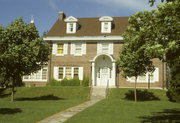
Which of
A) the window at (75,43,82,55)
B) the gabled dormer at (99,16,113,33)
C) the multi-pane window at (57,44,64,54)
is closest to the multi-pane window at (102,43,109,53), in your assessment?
the gabled dormer at (99,16,113,33)

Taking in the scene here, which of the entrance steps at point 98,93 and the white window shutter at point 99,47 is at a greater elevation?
the white window shutter at point 99,47

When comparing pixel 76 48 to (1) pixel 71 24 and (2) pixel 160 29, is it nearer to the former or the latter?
(1) pixel 71 24

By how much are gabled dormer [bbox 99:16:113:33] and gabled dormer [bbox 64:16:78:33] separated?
137 inches

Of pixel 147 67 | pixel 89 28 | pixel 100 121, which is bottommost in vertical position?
pixel 100 121

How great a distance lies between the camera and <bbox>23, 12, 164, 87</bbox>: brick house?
33531mm

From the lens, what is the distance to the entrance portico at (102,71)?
33.5 metres

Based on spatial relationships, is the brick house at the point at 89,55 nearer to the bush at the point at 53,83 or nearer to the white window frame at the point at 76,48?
the white window frame at the point at 76,48

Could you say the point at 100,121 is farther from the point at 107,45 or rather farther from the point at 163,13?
the point at 107,45

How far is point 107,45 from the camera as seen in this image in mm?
34375

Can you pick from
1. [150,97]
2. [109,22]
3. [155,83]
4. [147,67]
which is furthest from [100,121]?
[109,22]

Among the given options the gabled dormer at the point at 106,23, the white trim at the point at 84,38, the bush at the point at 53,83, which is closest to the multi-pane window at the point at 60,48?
the white trim at the point at 84,38

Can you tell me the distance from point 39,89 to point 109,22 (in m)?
12.8

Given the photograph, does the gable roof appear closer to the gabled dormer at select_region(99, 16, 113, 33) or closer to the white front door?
the gabled dormer at select_region(99, 16, 113, 33)

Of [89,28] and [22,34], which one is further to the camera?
[89,28]
